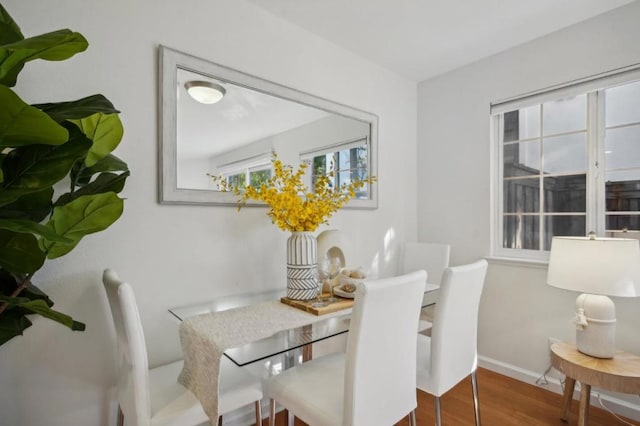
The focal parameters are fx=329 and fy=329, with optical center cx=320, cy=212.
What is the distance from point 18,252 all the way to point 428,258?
2489 mm

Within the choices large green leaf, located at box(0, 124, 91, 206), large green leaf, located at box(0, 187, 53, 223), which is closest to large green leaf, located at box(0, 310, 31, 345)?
large green leaf, located at box(0, 187, 53, 223)

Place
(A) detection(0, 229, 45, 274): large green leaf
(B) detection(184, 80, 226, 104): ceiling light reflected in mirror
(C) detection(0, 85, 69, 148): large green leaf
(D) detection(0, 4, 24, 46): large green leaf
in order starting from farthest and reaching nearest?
1. (B) detection(184, 80, 226, 104): ceiling light reflected in mirror
2. (A) detection(0, 229, 45, 274): large green leaf
3. (D) detection(0, 4, 24, 46): large green leaf
4. (C) detection(0, 85, 69, 148): large green leaf

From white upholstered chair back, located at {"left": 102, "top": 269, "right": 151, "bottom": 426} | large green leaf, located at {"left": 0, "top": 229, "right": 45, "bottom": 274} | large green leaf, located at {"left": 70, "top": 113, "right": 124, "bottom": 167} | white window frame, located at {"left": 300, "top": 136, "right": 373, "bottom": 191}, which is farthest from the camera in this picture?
white window frame, located at {"left": 300, "top": 136, "right": 373, "bottom": 191}

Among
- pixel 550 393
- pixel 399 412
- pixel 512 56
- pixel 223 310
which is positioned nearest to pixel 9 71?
pixel 223 310

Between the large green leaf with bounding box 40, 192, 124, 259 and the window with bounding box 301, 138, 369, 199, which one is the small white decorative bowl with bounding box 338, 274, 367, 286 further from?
the large green leaf with bounding box 40, 192, 124, 259

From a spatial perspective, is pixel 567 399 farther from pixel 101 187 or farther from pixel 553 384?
pixel 101 187

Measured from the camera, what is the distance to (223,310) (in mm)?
1615

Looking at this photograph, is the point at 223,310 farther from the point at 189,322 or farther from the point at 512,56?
the point at 512,56

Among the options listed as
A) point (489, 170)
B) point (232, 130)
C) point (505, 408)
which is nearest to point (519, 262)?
point (489, 170)

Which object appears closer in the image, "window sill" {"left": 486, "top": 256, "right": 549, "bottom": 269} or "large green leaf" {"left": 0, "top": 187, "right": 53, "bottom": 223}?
"large green leaf" {"left": 0, "top": 187, "right": 53, "bottom": 223}

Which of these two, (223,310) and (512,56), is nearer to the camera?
(223,310)

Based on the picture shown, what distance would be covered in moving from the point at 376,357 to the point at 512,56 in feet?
8.28

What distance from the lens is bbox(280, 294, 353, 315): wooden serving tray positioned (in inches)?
61.0

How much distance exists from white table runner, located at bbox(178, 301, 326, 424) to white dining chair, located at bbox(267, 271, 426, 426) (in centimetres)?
27
